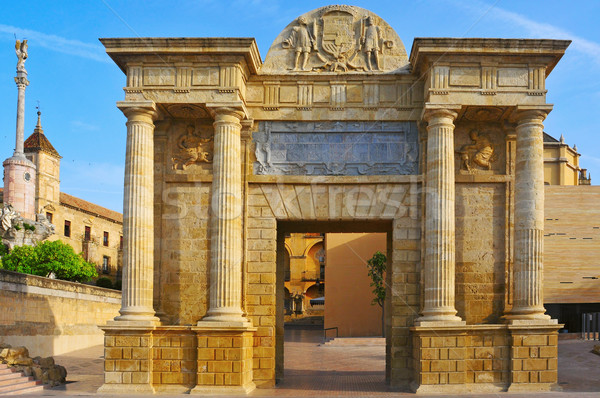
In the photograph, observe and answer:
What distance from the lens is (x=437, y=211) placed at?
1540 centimetres

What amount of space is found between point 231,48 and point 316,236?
1863 inches

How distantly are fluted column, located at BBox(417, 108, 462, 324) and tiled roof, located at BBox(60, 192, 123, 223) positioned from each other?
44.8 metres

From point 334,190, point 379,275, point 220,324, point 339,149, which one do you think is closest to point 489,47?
point 339,149

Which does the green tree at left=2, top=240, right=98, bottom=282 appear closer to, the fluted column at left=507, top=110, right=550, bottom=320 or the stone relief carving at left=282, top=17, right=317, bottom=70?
the stone relief carving at left=282, top=17, right=317, bottom=70

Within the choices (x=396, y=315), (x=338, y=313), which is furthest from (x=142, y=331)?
(x=338, y=313)

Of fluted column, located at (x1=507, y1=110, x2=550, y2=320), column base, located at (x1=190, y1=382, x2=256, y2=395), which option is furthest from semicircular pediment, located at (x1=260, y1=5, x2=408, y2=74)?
column base, located at (x1=190, y1=382, x2=256, y2=395)

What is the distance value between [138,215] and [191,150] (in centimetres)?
208

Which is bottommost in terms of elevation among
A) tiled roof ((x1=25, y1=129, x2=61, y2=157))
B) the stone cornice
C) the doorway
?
the doorway

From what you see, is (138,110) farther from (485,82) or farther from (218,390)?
(485,82)

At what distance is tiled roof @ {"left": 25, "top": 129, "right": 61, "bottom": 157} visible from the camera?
55.3 meters

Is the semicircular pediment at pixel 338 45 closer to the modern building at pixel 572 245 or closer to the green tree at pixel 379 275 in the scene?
the modern building at pixel 572 245

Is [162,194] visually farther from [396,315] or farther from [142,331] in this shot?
[396,315]

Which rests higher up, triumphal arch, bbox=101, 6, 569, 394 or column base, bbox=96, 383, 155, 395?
triumphal arch, bbox=101, 6, 569, 394

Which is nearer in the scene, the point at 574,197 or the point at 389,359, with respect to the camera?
the point at 389,359
